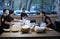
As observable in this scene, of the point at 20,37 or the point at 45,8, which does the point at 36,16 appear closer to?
the point at 45,8

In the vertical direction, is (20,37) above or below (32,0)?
below

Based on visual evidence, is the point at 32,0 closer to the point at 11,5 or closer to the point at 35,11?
the point at 35,11

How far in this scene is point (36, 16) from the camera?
7293 millimetres

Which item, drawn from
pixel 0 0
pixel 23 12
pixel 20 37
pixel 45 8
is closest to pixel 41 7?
pixel 45 8

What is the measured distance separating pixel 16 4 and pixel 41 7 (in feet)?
4.47

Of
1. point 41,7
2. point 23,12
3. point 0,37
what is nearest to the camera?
point 0,37

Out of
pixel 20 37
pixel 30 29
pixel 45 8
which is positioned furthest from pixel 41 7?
pixel 20 37

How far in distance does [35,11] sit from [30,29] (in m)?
4.55

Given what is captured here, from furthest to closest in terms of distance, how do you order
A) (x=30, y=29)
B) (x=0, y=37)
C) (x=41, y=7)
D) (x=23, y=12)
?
1. (x=41, y=7)
2. (x=23, y=12)
3. (x=30, y=29)
4. (x=0, y=37)

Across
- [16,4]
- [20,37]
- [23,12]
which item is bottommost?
[20,37]

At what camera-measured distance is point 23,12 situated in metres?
6.93

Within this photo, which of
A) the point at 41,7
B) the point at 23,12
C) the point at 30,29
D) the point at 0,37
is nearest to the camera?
the point at 0,37

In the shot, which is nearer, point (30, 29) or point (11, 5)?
point (30, 29)

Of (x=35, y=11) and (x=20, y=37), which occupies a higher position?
(x=35, y=11)
